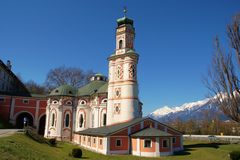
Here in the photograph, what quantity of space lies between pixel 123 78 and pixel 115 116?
6.25m

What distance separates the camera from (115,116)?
3794 centimetres

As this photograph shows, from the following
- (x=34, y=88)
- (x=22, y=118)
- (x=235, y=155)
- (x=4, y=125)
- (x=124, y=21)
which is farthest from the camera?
(x=34, y=88)

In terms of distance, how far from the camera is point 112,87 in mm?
39188

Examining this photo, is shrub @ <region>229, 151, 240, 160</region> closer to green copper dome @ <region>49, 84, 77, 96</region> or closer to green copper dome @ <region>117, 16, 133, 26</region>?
green copper dome @ <region>117, 16, 133, 26</region>

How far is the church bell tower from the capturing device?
3688 centimetres

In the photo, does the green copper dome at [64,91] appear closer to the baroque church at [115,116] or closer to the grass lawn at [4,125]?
the baroque church at [115,116]

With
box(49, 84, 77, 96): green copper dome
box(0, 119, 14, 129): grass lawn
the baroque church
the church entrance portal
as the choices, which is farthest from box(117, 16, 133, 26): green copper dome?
box(0, 119, 14, 129): grass lawn

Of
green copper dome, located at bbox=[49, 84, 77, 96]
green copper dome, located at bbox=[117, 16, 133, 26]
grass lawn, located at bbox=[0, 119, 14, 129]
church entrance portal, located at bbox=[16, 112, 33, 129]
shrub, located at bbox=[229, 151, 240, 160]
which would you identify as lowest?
shrub, located at bbox=[229, 151, 240, 160]

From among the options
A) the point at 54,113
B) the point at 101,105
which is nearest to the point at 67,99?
the point at 54,113

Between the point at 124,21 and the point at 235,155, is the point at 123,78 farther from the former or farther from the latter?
the point at 235,155

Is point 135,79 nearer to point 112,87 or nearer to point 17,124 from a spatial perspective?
point 112,87

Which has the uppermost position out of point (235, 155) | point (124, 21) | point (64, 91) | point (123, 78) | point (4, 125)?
point (124, 21)

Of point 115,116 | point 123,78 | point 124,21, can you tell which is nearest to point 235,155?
point 115,116

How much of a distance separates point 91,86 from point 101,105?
260 inches
